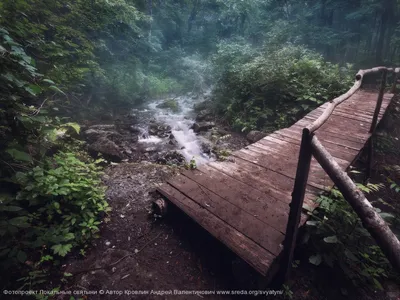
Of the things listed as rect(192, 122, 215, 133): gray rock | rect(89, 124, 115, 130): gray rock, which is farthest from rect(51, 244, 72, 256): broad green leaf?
rect(192, 122, 215, 133): gray rock

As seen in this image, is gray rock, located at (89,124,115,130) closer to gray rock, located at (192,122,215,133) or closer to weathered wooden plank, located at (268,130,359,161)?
gray rock, located at (192,122,215,133)

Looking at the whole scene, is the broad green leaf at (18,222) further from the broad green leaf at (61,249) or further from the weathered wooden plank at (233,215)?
the weathered wooden plank at (233,215)

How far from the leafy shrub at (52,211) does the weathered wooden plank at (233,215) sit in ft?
4.33

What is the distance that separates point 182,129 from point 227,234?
27.5 feet

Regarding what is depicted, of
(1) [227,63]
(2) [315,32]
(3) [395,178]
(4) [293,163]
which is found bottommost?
(3) [395,178]

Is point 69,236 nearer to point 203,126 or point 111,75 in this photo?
point 203,126

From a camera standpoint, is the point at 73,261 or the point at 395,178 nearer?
the point at 73,261

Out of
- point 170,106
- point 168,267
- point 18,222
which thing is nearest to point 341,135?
point 168,267

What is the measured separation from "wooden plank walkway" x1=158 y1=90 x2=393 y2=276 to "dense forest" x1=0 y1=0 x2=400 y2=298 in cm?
158

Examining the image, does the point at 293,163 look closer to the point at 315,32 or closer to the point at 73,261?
the point at 73,261

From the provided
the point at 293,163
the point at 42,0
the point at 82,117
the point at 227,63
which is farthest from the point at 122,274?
the point at 227,63

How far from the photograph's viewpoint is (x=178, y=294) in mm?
2510

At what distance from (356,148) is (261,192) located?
264 centimetres

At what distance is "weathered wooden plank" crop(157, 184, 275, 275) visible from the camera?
2256mm
